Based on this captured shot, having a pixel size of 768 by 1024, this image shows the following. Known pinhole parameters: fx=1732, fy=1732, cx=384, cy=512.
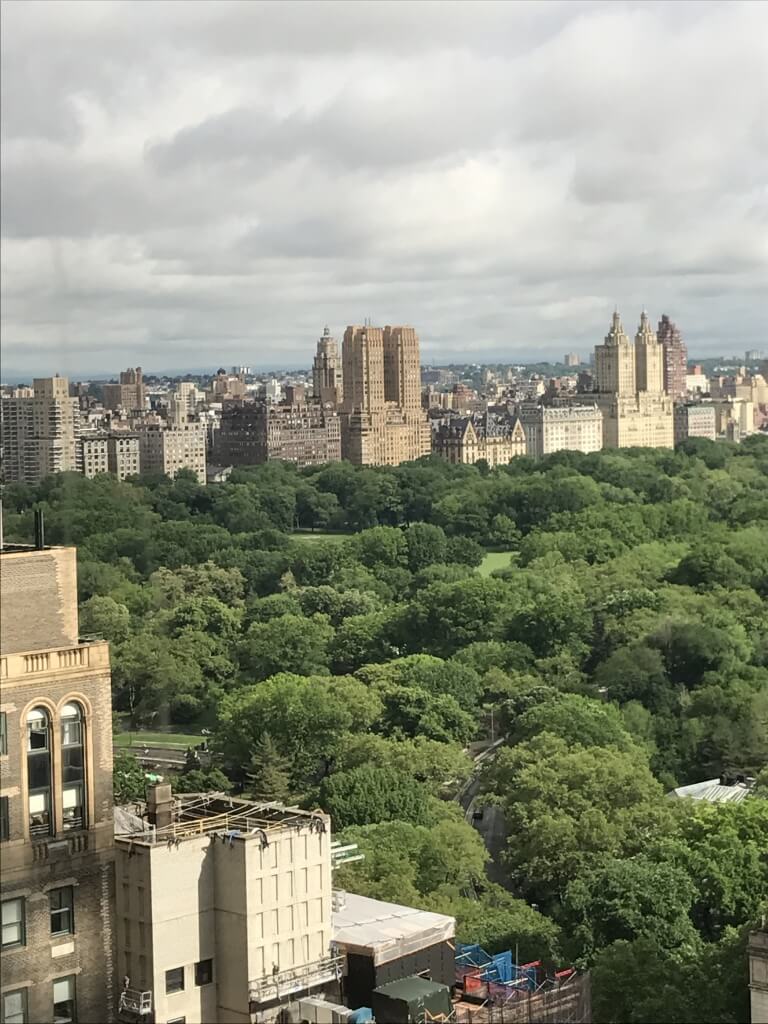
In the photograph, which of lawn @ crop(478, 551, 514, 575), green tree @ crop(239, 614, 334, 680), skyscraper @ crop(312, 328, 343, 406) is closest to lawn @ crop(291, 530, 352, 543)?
lawn @ crop(478, 551, 514, 575)

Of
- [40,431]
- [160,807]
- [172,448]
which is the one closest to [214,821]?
[160,807]

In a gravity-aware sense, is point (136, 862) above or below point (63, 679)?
below

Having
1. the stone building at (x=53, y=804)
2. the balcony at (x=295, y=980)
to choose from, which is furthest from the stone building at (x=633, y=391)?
the stone building at (x=53, y=804)

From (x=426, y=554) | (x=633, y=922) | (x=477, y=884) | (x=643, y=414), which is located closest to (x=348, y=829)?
(x=477, y=884)

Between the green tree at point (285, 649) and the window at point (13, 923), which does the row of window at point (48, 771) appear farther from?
the green tree at point (285, 649)

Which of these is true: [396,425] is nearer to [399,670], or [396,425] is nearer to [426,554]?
[426,554]

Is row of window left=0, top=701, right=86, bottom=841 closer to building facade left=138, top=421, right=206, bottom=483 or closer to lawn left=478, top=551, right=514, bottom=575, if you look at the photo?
lawn left=478, top=551, right=514, bottom=575

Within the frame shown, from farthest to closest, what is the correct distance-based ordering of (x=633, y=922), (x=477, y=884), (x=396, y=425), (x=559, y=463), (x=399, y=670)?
(x=396, y=425), (x=559, y=463), (x=399, y=670), (x=477, y=884), (x=633, y=922)

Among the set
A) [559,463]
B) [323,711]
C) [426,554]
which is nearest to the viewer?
[323,711]
